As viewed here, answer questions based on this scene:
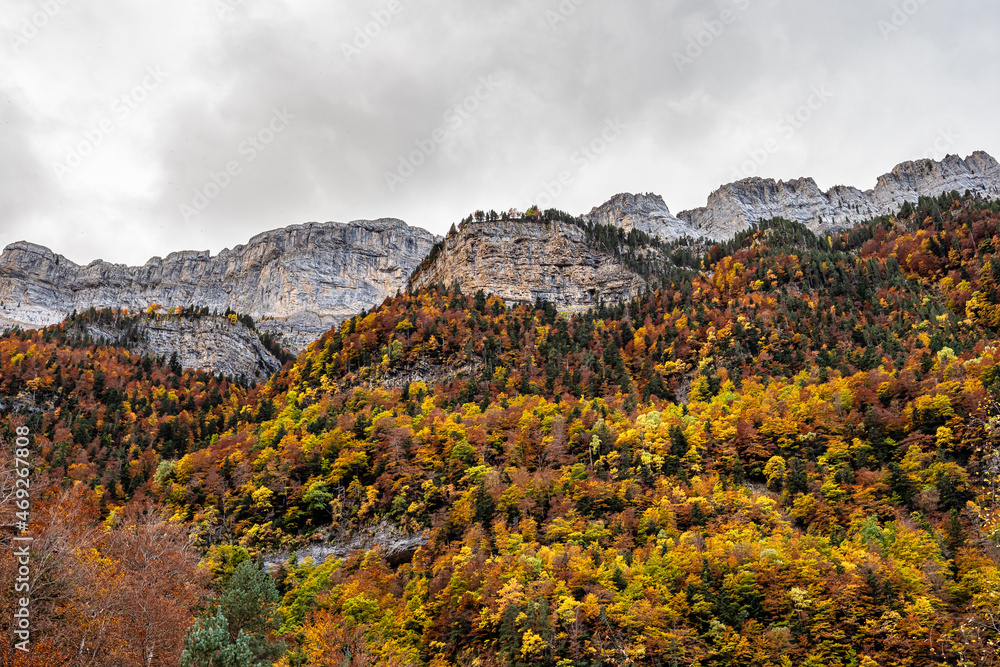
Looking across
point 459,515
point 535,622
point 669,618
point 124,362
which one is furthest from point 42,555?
point 124,362

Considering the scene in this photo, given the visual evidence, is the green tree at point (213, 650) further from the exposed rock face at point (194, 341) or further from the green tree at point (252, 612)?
the exposed rock face at point (194, 341)

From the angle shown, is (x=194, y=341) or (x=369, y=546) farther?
(x=194, y=341)

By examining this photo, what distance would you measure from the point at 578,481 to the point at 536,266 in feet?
308

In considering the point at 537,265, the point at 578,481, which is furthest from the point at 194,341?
the point at 578,481

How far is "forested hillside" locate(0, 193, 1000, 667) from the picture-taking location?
38.2 metres

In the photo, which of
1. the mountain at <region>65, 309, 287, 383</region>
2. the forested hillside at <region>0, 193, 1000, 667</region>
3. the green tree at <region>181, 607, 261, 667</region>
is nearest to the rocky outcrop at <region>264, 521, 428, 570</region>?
the forested hillside at <region>0, 193, 1000, 667</region>

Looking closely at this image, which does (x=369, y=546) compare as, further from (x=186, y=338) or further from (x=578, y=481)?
(x=186, y=338)

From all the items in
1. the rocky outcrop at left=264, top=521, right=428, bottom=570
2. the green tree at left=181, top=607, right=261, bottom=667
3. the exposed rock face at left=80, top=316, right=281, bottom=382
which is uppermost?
the exposed rock face at left=80, top=316, right=281, bottom=382

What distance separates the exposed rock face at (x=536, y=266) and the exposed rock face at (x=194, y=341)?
2219 inches

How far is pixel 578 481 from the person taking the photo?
2328 inches

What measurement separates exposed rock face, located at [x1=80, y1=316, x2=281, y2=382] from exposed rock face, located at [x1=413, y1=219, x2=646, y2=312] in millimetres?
56364

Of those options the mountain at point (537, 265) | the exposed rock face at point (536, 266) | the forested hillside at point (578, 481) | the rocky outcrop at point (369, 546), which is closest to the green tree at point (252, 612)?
the forested hillside at point (578, 481)

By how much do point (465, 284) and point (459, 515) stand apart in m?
90.6

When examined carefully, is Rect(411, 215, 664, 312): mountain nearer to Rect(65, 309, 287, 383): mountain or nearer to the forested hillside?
the forested hillside
